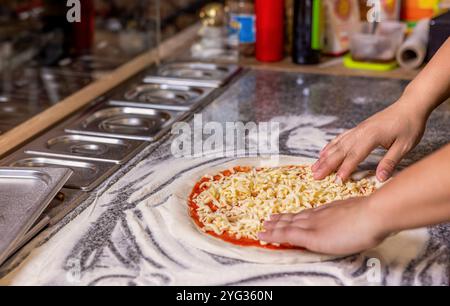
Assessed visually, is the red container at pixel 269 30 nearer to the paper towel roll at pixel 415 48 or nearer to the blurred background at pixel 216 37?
the blurred background at pixel 216 37

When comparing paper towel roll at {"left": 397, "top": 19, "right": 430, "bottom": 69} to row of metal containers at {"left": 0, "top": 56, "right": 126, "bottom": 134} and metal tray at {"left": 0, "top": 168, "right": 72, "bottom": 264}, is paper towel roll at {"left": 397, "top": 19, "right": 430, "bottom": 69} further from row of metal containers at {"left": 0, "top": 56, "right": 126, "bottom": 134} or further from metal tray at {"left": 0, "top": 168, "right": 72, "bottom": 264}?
metal tray at {"left": 0, "top": 168, "right": 72, "bottom": 264}

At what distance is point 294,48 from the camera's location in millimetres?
2082

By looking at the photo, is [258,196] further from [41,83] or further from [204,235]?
[41,83]

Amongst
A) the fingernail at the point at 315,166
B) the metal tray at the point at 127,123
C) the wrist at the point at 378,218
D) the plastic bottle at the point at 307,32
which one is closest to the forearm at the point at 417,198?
the wrist at the point at 378,218

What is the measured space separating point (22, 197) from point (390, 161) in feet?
2.21

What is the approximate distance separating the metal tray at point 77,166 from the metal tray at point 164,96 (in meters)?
0.38

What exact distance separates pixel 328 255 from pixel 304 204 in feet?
0.48

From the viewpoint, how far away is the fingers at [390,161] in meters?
1.28

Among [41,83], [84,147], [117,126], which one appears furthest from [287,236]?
[41,83]

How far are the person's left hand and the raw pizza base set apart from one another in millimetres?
22

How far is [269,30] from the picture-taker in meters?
2.08

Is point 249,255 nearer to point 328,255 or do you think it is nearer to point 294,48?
point 328,255

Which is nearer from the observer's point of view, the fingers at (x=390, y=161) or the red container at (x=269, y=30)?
the fingers at (x=390, y=161)

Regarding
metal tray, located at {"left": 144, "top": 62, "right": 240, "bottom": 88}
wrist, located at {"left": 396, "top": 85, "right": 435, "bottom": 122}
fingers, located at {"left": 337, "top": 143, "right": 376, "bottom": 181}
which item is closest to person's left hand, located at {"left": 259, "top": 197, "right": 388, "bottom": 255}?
fingers, located at {"left": 337, "top": 143, "right": 376, "bottom": 181}
